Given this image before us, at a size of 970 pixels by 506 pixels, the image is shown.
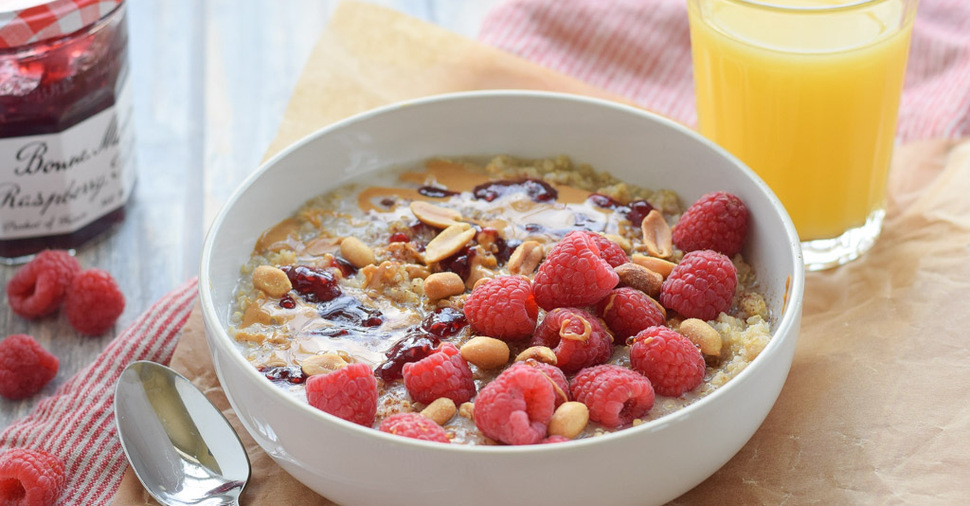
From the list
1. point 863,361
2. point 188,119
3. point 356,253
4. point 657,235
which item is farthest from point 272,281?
point 188,119

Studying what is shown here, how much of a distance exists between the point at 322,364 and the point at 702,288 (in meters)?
Answer: 0.51

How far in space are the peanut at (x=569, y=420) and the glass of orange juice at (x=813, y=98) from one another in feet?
2.44

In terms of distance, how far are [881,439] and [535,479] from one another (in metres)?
0.56

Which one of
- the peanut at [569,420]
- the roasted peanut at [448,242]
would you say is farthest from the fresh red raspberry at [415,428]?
the roasted peanut at [448,242]

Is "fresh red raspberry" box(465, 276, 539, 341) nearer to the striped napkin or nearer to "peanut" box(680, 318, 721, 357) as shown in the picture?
"peanut" box(680, 318, 721, 357)

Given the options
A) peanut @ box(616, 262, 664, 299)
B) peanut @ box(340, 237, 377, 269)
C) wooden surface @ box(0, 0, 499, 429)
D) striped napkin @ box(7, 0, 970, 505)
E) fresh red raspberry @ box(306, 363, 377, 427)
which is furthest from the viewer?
striped napkin @ box(7, 0, 970, 505)

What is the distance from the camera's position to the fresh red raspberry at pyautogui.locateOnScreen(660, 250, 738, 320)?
144 cm

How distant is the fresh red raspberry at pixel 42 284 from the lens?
71.6 inches

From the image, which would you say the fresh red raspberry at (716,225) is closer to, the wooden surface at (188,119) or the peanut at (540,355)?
the peanut at (540,355)

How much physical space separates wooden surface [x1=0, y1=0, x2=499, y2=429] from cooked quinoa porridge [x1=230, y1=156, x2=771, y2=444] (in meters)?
0.45

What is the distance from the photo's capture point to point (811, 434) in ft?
4.83

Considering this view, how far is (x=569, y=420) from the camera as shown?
4.05 feet

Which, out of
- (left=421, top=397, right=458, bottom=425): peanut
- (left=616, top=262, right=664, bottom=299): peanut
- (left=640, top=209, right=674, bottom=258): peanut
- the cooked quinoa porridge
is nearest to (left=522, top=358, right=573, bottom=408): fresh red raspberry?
the cooked quinoa porridge

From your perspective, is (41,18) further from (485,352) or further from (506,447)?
(506,447)
